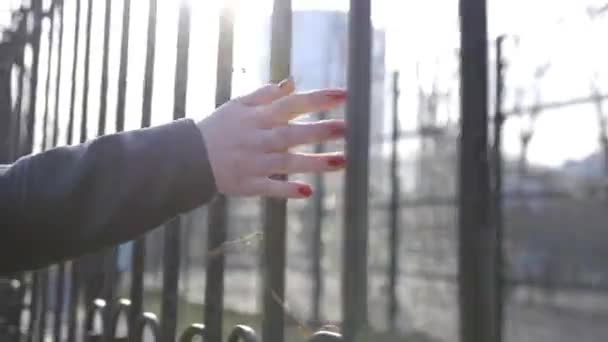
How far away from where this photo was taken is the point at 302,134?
3.40 ft

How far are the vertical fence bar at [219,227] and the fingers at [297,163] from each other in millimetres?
239

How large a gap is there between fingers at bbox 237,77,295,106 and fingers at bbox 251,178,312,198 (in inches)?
4.4

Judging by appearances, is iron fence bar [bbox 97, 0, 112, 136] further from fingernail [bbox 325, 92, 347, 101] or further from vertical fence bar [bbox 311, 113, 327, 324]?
vertical fence bar [bbox 311, 113, 327, 324]

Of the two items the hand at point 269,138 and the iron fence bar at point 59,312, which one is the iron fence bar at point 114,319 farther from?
the hand at point 269,138

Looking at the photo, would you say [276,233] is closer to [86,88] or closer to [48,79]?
[86,88]

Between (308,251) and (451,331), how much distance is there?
1.99 meters

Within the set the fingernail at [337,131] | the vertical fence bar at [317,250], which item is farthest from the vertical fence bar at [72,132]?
the vertical fence bar at [317,250]

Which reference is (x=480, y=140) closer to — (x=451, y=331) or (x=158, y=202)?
(x=158, y=202)

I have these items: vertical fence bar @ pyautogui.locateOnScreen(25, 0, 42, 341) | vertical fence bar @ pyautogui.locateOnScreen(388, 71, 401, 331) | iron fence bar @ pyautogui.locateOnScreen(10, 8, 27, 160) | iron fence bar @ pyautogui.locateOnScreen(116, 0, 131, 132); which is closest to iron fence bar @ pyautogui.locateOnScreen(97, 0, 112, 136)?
iron fence bar @ pyautogui.locateOnScreen(116, 0, 131, 132)

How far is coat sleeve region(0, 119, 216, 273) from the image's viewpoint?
3.73 ft

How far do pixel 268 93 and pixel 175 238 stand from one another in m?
0.51

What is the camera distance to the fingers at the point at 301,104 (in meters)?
1.03

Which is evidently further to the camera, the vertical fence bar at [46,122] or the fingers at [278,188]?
the vertical fence bar at [46,122]

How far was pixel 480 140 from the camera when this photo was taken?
90 cm
